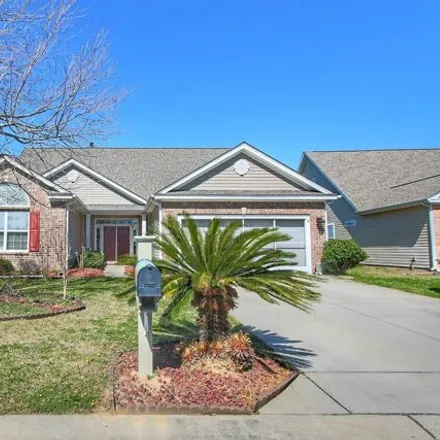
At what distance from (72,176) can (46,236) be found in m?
5.15

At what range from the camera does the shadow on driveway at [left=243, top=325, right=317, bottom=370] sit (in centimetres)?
600

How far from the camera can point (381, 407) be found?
14.4 feet

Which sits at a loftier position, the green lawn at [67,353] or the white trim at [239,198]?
the white trim at [239,198]

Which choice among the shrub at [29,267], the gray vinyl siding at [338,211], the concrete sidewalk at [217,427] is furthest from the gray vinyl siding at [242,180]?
the concrete sidewalk at [217,427]

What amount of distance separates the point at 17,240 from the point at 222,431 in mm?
15915

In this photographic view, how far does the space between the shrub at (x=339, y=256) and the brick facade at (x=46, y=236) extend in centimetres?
1049

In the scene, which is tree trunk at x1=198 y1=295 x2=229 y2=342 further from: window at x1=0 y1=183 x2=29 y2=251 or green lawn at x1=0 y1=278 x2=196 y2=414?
window at x1=0 y1=183 x2=29 y2=251

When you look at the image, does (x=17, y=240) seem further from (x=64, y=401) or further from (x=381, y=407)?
(x=381, y=407)

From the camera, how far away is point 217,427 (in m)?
3.88

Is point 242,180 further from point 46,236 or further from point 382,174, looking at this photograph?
point 382,174

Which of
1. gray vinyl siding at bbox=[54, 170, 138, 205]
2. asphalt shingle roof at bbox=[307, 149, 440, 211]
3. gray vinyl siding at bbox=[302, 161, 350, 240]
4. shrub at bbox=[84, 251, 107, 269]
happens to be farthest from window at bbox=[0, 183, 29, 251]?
gray vinyl siding at bbox=[302, 161, 350, 240]

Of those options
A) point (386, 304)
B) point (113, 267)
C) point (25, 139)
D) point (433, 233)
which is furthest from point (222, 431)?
point (113, 267)

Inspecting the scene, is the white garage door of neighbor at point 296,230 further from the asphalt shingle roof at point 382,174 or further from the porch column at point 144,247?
the porch column at point 144,247

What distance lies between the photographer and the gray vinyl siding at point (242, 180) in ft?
60.7
